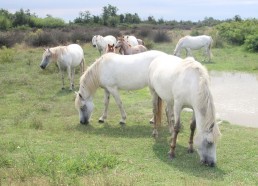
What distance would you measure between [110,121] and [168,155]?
303cm

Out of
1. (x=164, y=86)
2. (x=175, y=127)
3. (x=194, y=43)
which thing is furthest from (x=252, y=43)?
(x=175, y=127)

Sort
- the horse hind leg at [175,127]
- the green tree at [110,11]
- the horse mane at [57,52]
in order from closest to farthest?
the horse hind leg at [175,127]
the horse mane at [57,52]
the green tree at [110,11]

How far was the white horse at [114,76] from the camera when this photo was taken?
878cm

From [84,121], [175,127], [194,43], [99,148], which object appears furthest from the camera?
[194,43]

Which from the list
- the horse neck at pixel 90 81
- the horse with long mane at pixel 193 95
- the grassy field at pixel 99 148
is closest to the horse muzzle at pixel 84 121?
the grassy field at pixel 99 148

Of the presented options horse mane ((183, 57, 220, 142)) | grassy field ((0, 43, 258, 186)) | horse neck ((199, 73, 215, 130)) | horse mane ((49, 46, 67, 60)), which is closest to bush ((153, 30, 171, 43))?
horse mane ((49, 46, 67, 60))

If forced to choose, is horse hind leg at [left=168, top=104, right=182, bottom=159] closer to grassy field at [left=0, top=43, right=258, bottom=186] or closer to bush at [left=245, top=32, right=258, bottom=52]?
grassy field at [left=0, top=43, right=258, bottom=186]

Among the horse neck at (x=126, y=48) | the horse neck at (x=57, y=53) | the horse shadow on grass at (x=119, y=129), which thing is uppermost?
the horse neck at (x=126, y=48)

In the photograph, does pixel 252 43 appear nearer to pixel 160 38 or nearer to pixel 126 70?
pixel 160 38

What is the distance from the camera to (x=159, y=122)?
27.3ft

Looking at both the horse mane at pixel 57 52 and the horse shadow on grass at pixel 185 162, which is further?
the horse mane at pixel 57 52

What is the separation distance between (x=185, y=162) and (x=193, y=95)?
125cm

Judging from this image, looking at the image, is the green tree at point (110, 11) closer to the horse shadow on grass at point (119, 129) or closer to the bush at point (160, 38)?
the bush at point (160, 38)

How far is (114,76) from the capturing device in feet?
29.4
